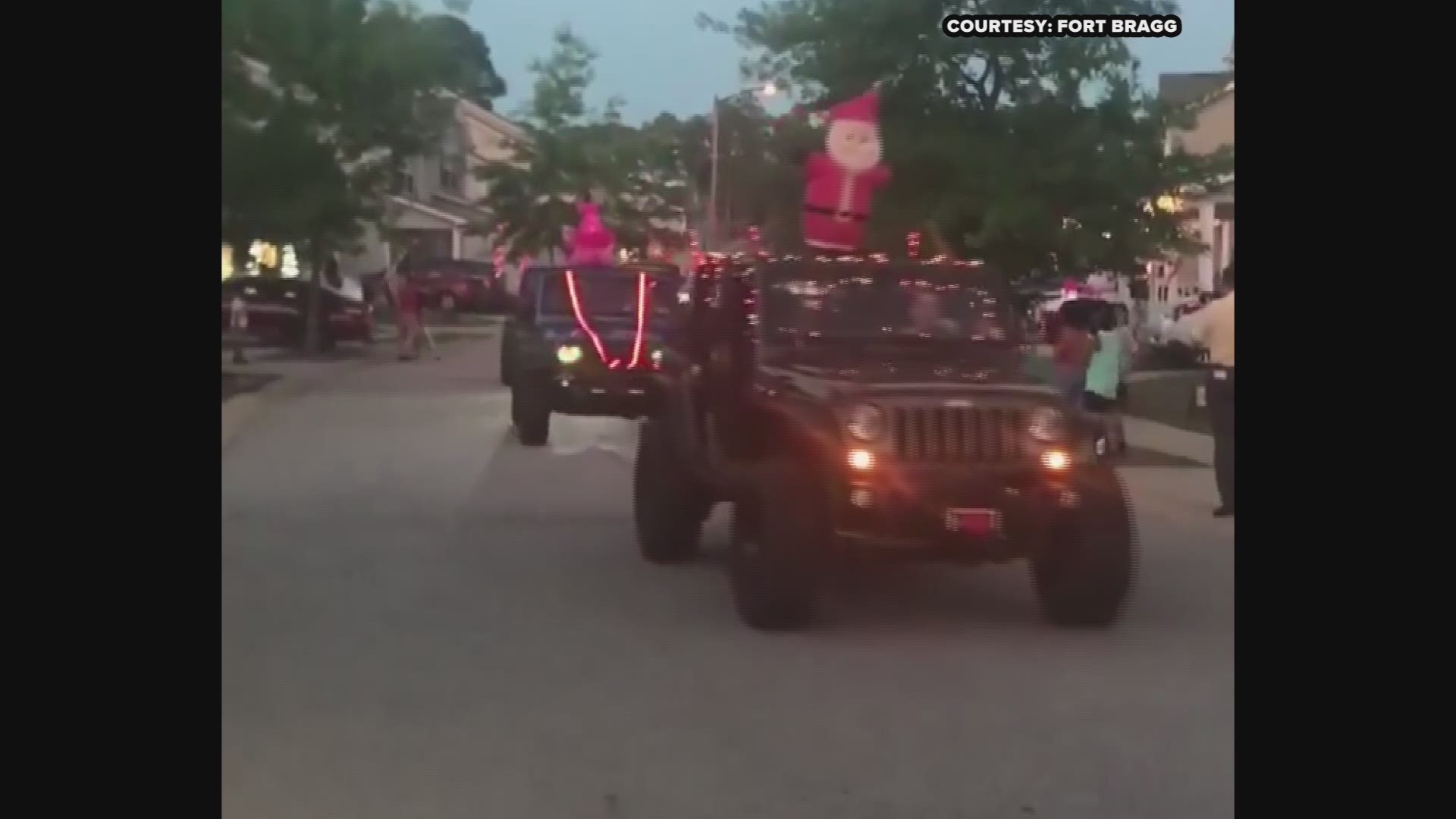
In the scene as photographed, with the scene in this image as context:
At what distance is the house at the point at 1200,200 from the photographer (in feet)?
25.3

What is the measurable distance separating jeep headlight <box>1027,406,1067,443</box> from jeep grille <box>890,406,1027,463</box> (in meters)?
0.14

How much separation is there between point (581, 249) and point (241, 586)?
497 cm

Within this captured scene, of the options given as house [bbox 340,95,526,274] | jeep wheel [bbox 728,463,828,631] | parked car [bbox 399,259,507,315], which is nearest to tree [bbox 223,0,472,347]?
house [bbox 340,95,526,274]

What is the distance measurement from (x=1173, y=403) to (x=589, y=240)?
13.8 ft

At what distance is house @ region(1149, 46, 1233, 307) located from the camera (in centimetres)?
773

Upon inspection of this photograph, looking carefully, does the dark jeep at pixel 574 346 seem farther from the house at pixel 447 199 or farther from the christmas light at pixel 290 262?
the christmas light at pixel 290 262

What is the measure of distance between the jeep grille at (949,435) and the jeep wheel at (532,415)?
23.5 feet

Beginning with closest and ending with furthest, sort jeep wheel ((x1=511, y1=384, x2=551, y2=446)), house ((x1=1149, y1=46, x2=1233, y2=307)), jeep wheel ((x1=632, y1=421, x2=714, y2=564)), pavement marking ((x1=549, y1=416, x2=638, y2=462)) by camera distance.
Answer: house ((x1=1149, y1=46, x2=1233, y2=307)) < jeep wheel ((x1=632, y1=421, x2=714, y2=564)) < pavement marking ((x1=549, y1=416, x2=638, y2=462)) < jeep wheel ((x1=511, y1=384, x2=551, y2=446))

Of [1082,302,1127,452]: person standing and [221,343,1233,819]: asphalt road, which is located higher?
[1082,302,1127,452]: person standing

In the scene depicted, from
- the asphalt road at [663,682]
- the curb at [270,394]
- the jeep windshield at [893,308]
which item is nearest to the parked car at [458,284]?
the curb at [270,394]

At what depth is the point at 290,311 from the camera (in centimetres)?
1120

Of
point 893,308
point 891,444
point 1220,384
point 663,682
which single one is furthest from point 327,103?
point 1220,384

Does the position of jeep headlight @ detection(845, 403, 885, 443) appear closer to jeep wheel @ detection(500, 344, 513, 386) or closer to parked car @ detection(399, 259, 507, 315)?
parked car @ detection(399, 259, 507, 315)
